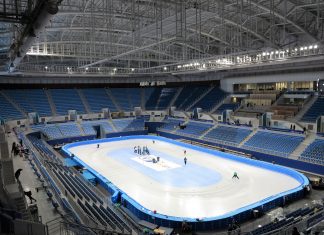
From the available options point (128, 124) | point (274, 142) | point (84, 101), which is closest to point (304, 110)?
point (274, 142)

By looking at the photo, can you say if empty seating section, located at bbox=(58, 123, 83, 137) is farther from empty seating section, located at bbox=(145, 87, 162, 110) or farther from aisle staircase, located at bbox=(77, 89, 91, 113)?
empty seating section, located at bbox=(145, 87, 162, 110)

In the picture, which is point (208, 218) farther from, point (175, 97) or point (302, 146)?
point (175, 97)

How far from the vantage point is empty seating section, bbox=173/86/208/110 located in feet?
141

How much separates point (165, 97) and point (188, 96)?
4457mm

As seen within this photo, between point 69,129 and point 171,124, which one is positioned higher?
point 171,124

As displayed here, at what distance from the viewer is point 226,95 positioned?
39562 mm

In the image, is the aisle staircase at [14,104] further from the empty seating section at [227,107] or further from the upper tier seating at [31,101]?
the empty seating section at [227,107]

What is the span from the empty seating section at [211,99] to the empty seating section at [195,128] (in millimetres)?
3478

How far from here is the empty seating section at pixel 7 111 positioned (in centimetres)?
3359

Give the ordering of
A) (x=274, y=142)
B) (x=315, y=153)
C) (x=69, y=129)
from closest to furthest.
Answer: (x=315, y=153)
(x=274, y=142)
(x=69, y=129)

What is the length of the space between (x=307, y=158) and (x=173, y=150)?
484 inches

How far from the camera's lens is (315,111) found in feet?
88.3

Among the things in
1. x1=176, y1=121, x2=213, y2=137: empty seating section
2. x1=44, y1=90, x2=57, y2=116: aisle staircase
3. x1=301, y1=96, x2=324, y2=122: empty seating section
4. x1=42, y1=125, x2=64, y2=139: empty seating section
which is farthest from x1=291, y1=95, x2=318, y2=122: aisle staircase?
x1=44, y1=90, x2=57, y2=116: aisle staircase

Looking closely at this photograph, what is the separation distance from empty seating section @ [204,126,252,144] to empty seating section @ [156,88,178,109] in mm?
13871
